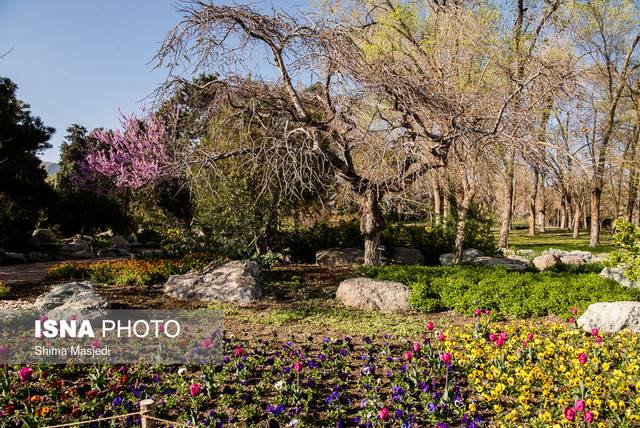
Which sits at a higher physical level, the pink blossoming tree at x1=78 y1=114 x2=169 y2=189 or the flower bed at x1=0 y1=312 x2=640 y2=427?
the pink blossoming tree at x1=78 y1=114 x2=169 y2=189

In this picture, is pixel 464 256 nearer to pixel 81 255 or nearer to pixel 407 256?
pixel 407 256

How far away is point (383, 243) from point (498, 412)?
928cm

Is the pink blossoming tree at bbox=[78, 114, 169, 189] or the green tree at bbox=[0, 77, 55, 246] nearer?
the pink blossoming tree at bbox=[78, 114, 169, 189]

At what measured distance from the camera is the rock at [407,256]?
1263 centimetres

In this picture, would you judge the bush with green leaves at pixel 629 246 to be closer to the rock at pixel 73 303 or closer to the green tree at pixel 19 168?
the rock at pixel 73 303

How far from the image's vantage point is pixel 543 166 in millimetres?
8492

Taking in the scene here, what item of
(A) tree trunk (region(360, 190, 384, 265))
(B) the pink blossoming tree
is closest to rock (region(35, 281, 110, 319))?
(B) the pink blossoming tree

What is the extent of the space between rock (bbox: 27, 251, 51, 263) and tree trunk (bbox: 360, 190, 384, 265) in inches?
419

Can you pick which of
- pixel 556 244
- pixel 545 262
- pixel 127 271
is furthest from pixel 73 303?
pixel 556 244

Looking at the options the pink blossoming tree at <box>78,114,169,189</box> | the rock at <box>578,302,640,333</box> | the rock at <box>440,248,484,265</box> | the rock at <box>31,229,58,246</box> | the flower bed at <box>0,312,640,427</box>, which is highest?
the pink blossoming tree at <box>78,114,169,189</box>

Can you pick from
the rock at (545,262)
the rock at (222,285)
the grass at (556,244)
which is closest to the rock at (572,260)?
the rock at (545,262)

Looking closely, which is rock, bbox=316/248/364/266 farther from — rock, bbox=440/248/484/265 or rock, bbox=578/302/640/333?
rock, bbox=578/302/640/333

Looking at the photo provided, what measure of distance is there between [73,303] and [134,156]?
7095mm

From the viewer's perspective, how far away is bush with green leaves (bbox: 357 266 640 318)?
711 centimetres
